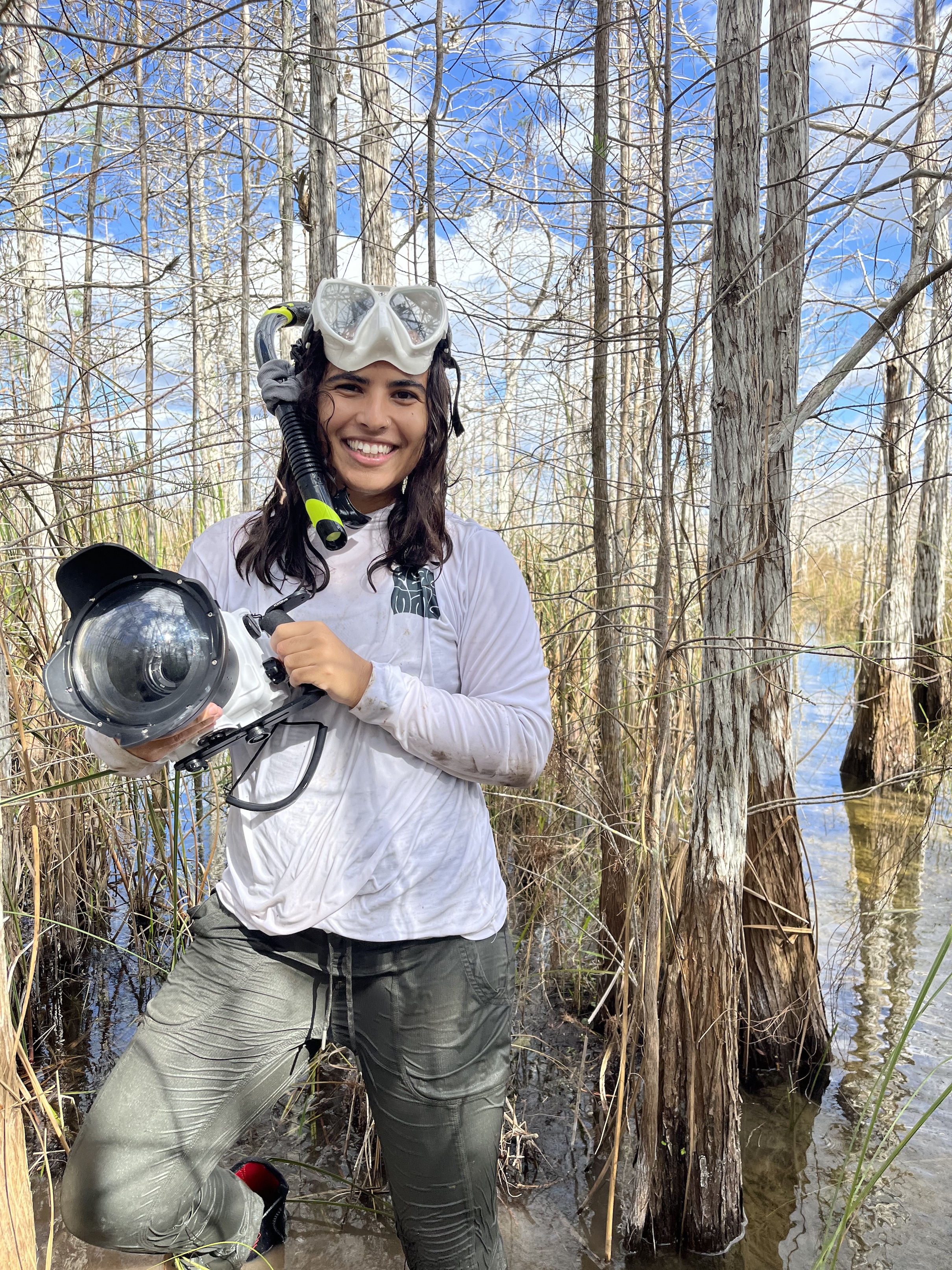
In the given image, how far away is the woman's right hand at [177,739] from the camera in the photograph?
1.29m

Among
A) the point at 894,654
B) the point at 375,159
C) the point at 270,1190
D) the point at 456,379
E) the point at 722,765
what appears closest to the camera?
the point at 456,379

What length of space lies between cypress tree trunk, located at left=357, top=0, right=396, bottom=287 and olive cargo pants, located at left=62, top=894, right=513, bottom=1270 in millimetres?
2194

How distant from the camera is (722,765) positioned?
216 centimetres

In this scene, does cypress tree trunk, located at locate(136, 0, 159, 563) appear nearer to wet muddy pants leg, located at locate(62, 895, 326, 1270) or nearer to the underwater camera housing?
the underwater camera housing

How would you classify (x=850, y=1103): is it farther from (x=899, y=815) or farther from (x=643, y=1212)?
(x=899, y=815)

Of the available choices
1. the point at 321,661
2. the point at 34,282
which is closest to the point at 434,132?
the point at 321,661

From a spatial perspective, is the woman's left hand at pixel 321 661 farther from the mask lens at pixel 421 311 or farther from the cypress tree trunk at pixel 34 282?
the cypress tree trunk at pixel 34 282

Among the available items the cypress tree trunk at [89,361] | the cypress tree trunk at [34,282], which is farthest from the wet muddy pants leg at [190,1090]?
the cypress tree trunk at [34,282]

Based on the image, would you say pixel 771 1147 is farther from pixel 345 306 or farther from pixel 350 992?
pixel 345 306

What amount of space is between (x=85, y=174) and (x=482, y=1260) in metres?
2.01

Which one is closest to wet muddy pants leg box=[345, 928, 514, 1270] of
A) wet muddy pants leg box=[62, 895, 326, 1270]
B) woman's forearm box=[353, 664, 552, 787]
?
wet muddy pants leg box=[62, 895, 326, 1270]

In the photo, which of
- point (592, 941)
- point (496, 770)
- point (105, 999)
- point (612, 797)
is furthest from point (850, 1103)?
point (105, 999)

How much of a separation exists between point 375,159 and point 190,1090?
3316 millimetres

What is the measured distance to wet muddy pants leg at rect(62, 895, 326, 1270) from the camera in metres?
1.32
